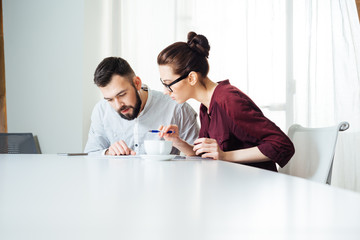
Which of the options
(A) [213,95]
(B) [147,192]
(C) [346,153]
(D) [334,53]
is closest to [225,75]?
(D) [334,53]

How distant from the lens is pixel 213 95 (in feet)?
5.65

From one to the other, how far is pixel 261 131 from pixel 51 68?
2549 millimetres

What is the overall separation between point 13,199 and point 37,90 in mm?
3440

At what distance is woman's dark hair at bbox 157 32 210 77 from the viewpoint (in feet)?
6.07

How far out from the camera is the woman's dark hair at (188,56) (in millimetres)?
1849

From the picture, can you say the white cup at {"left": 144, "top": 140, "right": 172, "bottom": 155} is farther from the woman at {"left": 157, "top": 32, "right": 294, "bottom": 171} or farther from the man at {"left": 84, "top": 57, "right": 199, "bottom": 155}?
the man at {"left": 84, "top": 57, "right": 199, "bottom": 155}

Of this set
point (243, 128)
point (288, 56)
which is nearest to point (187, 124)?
point (243, 128)

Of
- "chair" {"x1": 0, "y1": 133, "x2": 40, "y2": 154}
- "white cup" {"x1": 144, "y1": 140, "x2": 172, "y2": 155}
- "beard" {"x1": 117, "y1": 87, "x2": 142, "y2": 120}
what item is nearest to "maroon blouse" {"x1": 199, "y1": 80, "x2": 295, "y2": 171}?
"white cup" {"x1": 144, "y1": 140, "x2": 172, "y2": 155}

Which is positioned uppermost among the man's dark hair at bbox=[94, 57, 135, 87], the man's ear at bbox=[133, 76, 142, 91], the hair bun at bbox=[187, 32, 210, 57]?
the hair bun at bbox=[187, 32, 210, 57]

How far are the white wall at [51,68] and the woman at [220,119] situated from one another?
162 centimetres

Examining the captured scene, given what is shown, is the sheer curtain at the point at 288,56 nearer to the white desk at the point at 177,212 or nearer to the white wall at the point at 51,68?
the white wall at the point at 51,68

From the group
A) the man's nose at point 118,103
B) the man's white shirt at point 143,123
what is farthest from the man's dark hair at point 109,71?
the man's white shirt at point 143,123

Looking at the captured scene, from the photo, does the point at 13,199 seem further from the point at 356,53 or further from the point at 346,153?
the point at 356,53

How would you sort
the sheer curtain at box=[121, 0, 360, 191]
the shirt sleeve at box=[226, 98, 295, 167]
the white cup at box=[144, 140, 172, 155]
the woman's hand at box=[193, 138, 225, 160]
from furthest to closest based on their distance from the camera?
1. the sheer curtain at box=[121, 0, 360, 191]
2. the shirt sleeve at box=[226, 98, 295, 167]
3. the woman's hand at box=[193, 138, 225, 160]
4. the white cup at box=[144, 140, 172, 155]
